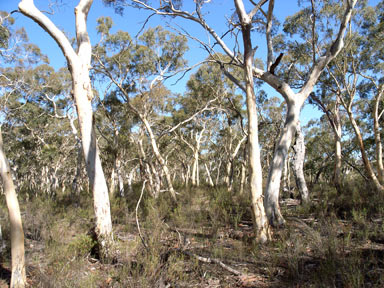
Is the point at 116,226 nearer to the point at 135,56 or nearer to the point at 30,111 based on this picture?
the point at 135,56

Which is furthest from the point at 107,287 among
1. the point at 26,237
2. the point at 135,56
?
the point at 135,56

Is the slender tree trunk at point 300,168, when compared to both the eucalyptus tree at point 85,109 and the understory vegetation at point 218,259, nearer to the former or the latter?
Result: the understory vegetation at point 218,259

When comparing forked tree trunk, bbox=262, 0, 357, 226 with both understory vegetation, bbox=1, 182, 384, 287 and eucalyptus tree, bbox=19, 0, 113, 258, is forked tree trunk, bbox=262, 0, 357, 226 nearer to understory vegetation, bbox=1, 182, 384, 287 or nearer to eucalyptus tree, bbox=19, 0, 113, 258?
understory vegetation, bbox=1, 182, 384, 287

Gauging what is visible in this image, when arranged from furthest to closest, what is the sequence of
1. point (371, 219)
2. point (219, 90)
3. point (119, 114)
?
point (119, 114), point (219, 90), point (371, 219)

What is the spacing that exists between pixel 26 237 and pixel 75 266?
10.0 feet

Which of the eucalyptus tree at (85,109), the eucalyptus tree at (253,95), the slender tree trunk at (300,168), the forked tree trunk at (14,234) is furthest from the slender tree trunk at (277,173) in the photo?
the forked tree trunk at (14,234)

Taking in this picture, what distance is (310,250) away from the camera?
14.0 ft

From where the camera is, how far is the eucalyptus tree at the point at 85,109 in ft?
15.1

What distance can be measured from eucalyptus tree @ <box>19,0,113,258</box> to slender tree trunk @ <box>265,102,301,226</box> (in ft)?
10.0

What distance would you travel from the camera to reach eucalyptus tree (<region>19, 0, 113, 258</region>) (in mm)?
4613

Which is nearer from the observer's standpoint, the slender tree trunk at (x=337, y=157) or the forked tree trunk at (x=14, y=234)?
the forked tree trunk at (x=14, y=234)

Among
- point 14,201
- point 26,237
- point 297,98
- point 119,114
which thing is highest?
point 119,114

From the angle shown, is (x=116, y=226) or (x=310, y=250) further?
(x=116, y=226)

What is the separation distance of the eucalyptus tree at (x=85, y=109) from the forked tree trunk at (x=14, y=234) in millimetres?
1135
